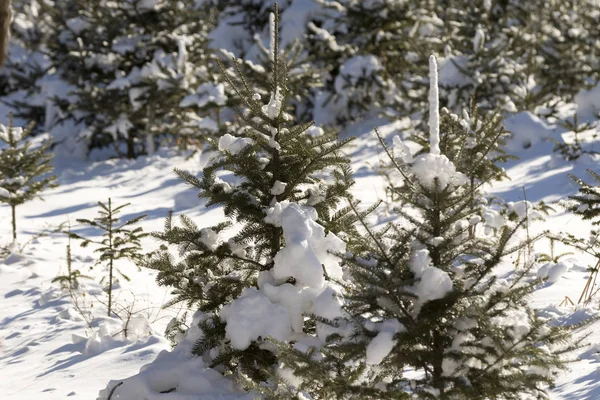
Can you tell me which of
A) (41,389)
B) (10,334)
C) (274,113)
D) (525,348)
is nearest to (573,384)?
(525,348)

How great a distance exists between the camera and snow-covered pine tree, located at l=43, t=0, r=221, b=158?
13.9 metres

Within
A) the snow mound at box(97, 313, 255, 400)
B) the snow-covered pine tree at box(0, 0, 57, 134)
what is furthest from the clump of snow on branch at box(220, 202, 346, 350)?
the snow-covered pine tree at box(0, 0, 57, 134)

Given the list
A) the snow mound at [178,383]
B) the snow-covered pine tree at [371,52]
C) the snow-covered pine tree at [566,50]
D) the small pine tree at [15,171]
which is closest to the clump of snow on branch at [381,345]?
the snow mound at [178,383]

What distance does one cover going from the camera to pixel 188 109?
48.6ft

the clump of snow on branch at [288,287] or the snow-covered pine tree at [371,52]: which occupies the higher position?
the snow-covered pine tree at [371,52]

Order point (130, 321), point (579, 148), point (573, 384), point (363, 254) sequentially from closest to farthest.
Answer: point (363, 254), point (573, 384), point (130, 321), point (579, 148)

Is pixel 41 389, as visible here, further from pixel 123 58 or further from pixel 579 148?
pixel 123 58

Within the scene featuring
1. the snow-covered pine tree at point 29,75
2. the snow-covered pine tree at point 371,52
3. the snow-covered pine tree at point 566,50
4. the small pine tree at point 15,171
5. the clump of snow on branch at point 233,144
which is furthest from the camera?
the snow-covered pine tree at point 29,75

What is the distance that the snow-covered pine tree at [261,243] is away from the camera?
3.75 metres

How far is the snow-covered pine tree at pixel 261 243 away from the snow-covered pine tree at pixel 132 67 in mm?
9873

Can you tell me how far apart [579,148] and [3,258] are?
27.6 feet

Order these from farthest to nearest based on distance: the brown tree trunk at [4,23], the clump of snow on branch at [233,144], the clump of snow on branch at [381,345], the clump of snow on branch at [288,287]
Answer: the clump of snow on branch at [233,144], the clump of snow on branch at [288,287], the clump of snow on branch at [381,345], the brown tree trunk at [4,23]

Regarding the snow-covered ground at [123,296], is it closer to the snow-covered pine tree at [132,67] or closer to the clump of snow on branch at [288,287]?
the clump of snow on branch at [288,287]

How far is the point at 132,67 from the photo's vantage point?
14969 mm
